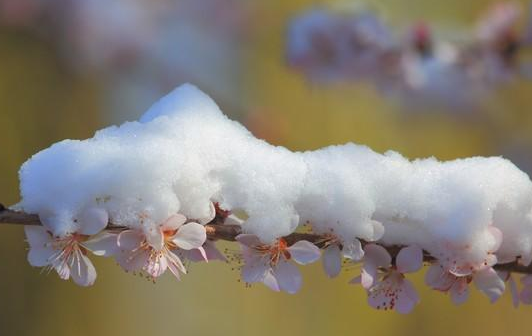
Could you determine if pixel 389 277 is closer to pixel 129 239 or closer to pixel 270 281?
pixel 270 281

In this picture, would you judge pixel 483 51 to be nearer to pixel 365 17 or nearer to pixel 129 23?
pixel 365 17

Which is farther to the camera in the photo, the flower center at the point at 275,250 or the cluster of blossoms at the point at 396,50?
the cluster of blossoms at the point at 396,50

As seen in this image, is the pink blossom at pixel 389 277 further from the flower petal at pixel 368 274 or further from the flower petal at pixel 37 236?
the flower petal at pixel 37 236

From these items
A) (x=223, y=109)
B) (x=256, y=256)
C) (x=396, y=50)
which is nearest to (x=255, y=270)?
(x=256, y=256)

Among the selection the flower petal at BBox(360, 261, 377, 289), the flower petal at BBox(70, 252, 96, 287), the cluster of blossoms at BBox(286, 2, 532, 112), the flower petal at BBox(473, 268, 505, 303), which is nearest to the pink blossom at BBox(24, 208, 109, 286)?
the flower petal at BBox(70, 252, 96, 287)

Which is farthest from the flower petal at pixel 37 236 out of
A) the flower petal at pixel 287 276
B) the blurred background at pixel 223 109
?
the blurred background at pixel 223 109

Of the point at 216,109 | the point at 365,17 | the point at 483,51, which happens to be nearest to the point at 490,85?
the point at 483,51
